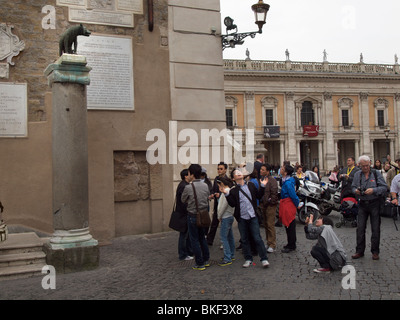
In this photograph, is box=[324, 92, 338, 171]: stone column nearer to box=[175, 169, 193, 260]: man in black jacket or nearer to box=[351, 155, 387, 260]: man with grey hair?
box=[351, 155, 387, 260]: man with grey hair

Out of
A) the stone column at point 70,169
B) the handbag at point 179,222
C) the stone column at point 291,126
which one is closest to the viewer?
the stone column at point 70,169

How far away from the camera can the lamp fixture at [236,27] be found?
9.89 m

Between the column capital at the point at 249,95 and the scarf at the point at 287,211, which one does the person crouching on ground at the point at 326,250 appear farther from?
the column capital at the point at 249,95

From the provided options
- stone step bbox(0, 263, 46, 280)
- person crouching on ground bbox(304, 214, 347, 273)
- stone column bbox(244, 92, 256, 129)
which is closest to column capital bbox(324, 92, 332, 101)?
stone column bbox(244, 92, 256, 129)

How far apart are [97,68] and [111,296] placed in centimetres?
523

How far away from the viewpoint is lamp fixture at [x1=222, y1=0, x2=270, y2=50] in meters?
9.89

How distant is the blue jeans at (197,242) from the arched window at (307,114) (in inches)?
1899

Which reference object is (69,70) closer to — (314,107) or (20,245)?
(20,245)

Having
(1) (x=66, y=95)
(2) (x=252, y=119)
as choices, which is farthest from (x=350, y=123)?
(1) (x=66, y=95)

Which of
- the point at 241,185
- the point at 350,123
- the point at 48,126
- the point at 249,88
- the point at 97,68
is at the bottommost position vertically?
the point at 241,185

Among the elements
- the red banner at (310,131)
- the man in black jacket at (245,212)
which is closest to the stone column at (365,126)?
the red banner at (310,131)

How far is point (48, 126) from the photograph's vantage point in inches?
325

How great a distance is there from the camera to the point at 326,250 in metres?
6.11

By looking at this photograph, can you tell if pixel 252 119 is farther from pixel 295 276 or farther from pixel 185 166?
pixel 295 276
